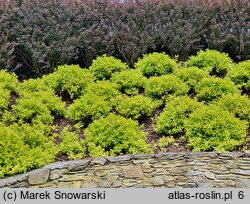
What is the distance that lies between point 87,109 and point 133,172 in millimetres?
1413

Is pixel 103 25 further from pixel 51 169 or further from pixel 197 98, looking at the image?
pixel 51 169

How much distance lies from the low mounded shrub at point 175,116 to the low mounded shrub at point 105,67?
5.20ft

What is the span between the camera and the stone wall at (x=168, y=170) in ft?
19.1

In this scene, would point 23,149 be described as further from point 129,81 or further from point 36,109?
point 129,81

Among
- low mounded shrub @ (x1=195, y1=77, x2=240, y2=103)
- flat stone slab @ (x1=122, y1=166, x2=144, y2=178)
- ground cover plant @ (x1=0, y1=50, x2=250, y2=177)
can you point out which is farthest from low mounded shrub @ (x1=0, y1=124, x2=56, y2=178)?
low mounded shrub @ (x1=195, y1=77, x2=240, y2=103)

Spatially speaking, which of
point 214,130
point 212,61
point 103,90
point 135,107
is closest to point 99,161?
point 135,107

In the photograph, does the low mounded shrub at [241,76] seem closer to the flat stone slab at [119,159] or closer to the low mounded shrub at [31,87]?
the flat stone slab at [119,159]

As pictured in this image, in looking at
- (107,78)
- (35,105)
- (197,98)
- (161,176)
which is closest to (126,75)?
(107,78)

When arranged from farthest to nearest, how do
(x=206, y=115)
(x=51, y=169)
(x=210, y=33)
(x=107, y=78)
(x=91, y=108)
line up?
(x=210, y=33), (x=107, y=78), (x=91, y=108), (x=206, y=115), (x=51, y=169)

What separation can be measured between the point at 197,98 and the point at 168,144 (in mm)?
1331

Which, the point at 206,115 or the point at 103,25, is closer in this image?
the point at 206,115

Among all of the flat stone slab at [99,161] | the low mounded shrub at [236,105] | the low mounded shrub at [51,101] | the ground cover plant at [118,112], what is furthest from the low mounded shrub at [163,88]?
the flat stone slab at [99,161]

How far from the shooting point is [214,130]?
6.33 meters

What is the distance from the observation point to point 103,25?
876cm
